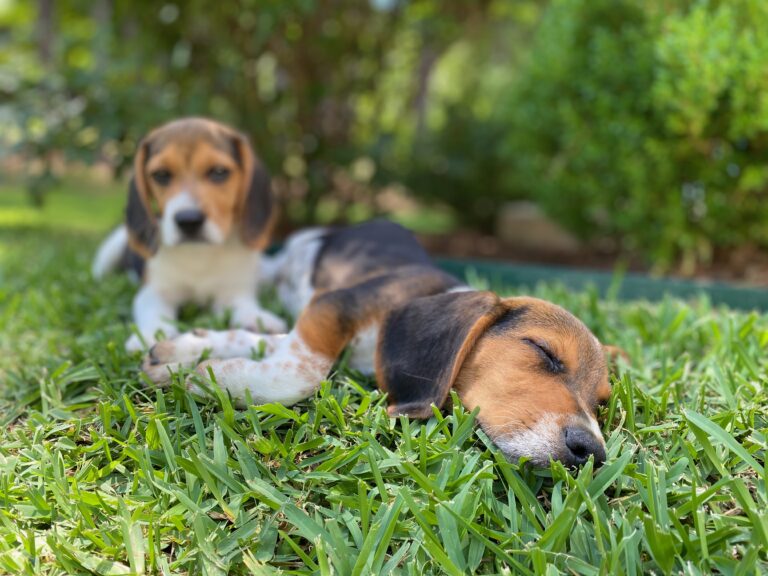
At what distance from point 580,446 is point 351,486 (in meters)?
0.84

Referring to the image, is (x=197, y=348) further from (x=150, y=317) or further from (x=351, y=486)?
(x=351, y=486)

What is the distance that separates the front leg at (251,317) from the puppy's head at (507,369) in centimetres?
133

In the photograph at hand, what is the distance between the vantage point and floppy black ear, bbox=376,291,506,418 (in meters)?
2.64

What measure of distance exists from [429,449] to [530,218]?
8101 mm

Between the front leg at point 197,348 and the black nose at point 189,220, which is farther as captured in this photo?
the black nose at point 189,220

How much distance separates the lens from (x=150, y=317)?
4047mm

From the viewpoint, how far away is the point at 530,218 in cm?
1018

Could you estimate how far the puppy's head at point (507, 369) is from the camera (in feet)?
A: 7.97

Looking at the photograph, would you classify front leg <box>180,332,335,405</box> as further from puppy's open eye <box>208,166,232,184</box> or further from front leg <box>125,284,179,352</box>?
puppy's open eye <box>208,166,232,184</box>

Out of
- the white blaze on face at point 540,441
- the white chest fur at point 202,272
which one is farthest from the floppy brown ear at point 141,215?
the white blaze on face at point 540,441

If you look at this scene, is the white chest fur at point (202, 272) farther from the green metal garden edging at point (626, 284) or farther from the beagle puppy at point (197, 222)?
the green metal garden edging at point (626, 284)

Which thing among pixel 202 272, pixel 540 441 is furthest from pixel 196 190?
pixel 540 441

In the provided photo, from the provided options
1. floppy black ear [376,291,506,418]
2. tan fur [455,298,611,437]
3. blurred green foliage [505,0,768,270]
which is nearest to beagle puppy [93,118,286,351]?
floppy black ear [376,291,506,418]

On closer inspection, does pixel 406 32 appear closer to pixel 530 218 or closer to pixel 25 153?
pixel 530 218
